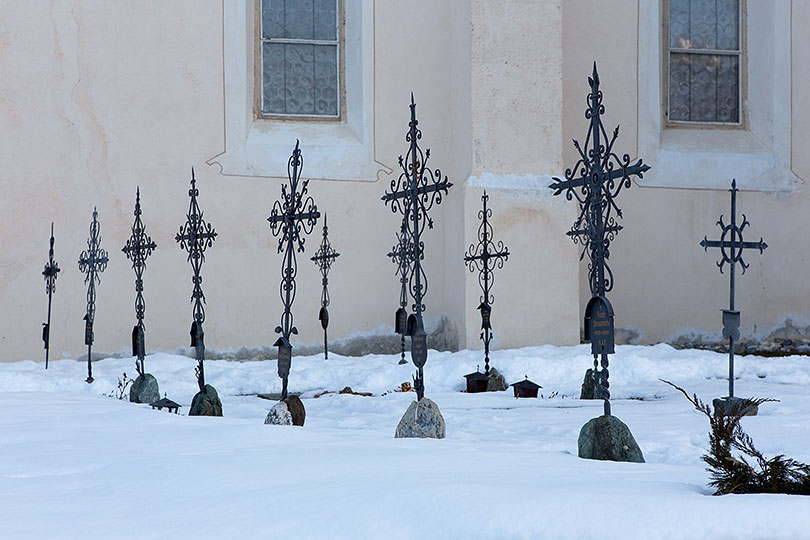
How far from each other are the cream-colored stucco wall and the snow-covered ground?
16.2 feet

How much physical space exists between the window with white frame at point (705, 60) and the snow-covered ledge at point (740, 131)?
0.22 m

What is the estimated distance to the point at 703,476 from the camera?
3.53 metres

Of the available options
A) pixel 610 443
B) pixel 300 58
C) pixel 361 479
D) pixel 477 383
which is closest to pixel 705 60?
pixel 300 58

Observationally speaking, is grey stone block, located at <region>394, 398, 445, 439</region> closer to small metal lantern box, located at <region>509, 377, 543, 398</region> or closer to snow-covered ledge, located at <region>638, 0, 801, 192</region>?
small metal lantern box, located at <region>509, 377, 543, 398</region>

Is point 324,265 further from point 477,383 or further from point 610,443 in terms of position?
point 610,443

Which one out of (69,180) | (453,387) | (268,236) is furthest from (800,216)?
(69,180)

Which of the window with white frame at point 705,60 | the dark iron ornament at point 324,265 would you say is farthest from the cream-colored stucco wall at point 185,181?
the window with white frame at point 705,60

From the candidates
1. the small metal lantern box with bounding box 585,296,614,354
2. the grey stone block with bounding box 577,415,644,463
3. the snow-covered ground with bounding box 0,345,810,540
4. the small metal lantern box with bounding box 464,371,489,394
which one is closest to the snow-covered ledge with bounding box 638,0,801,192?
the small metal lantern box with bounding box 464,371,489,394

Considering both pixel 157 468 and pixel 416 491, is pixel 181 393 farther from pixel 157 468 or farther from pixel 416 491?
pixel 416 491

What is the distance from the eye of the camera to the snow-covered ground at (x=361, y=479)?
8.97 feet

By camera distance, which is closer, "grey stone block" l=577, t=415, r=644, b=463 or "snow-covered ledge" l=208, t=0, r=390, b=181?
"grey stone block" l=577, t=415, r=644, b=463

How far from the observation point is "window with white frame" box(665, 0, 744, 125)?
1378cm

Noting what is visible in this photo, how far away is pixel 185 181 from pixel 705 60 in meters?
7.75

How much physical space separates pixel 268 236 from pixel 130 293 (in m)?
1.87
